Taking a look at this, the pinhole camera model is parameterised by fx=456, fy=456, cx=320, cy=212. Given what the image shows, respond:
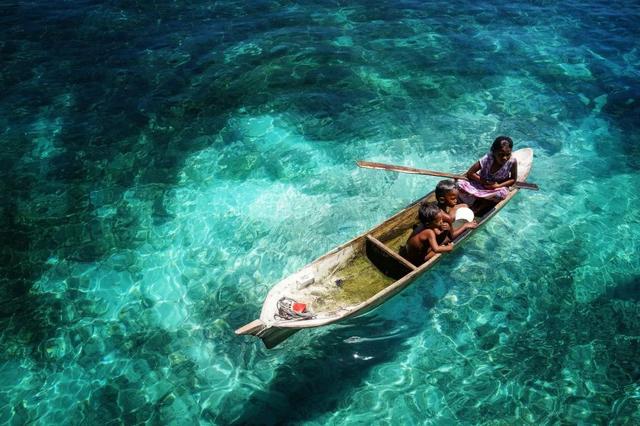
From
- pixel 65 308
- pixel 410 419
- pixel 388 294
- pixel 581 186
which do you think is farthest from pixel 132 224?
pixel 581 186

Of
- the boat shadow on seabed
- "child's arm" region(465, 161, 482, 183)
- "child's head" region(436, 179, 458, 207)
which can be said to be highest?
"child's head" region(436, 179, 458, 207)

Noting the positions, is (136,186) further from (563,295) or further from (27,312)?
(563,295)

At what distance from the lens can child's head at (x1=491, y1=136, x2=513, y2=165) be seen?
10320 millimetres

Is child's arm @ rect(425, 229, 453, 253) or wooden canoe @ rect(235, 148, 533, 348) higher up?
child's arm @ rect(425, 229, 453, 253)

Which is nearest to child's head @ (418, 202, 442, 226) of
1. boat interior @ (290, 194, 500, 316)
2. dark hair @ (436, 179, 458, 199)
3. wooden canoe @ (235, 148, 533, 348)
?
dark hair @ (436, 179, 458, 199)

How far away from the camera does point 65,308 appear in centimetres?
1074

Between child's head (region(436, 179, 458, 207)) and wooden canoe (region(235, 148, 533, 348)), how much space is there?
92cm

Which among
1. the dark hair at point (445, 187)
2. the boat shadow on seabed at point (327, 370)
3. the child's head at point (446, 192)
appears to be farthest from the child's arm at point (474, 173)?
the boat shadow on seabed at point (327, 370)

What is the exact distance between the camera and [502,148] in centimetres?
1036

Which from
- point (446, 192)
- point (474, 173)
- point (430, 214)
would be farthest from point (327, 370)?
point (474, 173)

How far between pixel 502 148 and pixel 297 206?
18.7 feet

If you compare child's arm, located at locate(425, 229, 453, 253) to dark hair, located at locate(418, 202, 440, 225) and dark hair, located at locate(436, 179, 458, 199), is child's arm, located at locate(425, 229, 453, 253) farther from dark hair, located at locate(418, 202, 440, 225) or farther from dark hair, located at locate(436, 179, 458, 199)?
dark hair, located at locate(436, 179, 458, 199)

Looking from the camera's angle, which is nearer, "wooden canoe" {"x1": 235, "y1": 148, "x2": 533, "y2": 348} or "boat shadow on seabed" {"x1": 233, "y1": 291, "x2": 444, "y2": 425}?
"wooden canoe" {"x1": 235, "y1": 148, "x2": 533, "y2": 348}

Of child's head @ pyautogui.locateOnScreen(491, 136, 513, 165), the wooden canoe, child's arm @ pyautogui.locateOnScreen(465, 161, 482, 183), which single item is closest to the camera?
the wooden canoe
